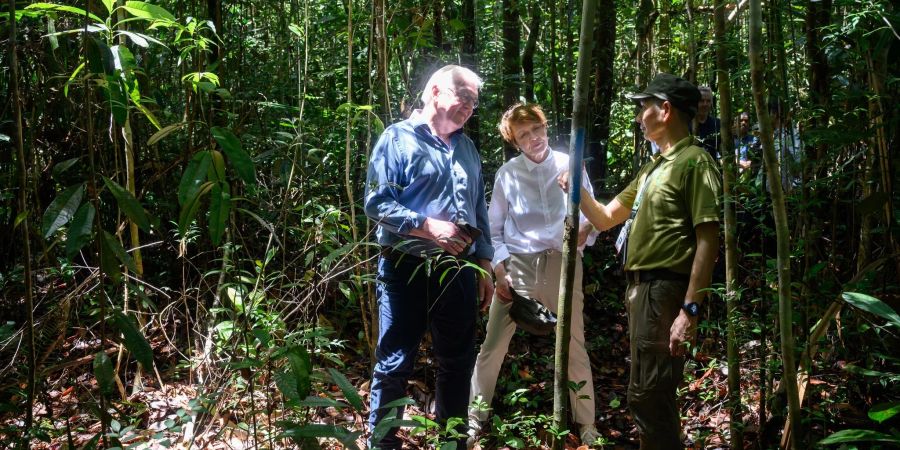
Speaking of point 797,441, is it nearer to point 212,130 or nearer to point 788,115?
point 788,115

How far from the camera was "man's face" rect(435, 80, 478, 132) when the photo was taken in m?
3.42

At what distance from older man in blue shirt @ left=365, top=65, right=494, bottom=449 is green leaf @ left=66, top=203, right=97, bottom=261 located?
1376mm

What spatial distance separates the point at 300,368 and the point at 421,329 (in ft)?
4.50

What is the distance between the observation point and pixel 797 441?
2.37 meters

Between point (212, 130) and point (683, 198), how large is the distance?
1896 mm

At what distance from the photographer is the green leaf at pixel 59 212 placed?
1851mm

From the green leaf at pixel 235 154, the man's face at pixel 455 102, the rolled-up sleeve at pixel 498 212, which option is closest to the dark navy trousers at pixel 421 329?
the man's face at pixel 455 102

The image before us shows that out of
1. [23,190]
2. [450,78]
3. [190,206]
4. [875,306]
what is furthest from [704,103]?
[23,190]

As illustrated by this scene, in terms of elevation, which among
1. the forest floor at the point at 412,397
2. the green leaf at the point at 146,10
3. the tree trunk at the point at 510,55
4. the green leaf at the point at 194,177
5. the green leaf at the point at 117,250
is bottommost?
the forest floor at the point at 412,397

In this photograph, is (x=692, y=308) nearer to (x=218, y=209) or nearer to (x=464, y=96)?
(x=464, y=96)

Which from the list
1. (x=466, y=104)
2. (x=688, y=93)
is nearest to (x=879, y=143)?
(x=688, y=93)

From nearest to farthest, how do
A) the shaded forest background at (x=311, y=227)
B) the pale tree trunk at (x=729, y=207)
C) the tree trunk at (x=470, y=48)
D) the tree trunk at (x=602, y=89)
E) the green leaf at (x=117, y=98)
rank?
the green leaf at (x=117, y=98), the shaded forest background at (x=311, y=227), the pale tree trunk at (x=729, y=207), the tree trunk at (x=470, y=48), the tree trunk at (x=602, y=89)

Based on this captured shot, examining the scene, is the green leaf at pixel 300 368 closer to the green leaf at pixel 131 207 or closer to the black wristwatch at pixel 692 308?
the green leaf at pixel 131 207

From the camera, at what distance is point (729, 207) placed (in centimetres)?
285
